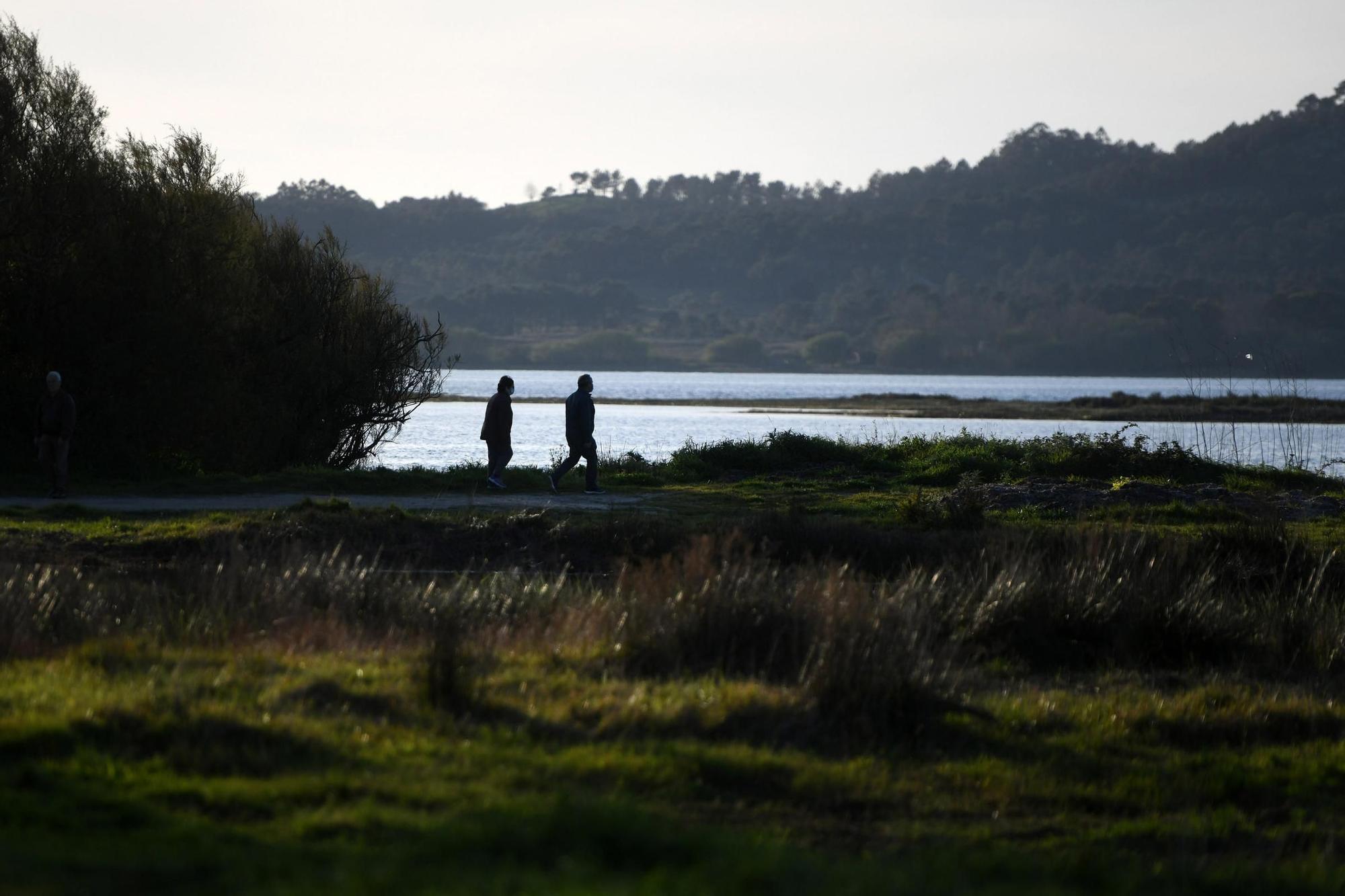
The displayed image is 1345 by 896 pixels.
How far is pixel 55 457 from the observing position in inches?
892

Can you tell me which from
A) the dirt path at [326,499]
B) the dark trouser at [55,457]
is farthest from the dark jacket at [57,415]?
the dirt path at [326,499]

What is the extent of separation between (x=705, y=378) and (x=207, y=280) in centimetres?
15024

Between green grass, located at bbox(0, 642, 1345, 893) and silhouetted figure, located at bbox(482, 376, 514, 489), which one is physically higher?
silhouetted figure, located at bbox(482, 376, 514, 489)

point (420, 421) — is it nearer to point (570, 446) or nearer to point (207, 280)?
point (207, 280)

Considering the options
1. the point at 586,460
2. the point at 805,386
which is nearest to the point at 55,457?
the point at 586,460

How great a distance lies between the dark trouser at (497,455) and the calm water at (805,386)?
8638 cm

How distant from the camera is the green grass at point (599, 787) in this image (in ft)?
20.8

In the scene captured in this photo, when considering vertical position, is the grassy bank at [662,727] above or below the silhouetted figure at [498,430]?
below

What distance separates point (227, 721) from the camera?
8.27 metres

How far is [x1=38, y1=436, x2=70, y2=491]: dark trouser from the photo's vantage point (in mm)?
22438

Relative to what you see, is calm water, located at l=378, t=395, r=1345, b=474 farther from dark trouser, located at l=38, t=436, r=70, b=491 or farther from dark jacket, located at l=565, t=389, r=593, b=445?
dark trouser, located at l=38, t=436, r=70, b=491

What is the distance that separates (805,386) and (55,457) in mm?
136152

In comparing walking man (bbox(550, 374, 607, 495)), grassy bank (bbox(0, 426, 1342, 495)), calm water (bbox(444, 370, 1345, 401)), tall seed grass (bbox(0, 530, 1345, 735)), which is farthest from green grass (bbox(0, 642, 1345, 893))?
calm water (bbox(444, 370, 1345, 401))

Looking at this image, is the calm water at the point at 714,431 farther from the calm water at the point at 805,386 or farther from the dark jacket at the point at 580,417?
the calm water at the point at 805,386
